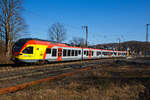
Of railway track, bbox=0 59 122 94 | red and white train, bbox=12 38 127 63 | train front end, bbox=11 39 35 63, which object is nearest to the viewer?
railway track, bbox=0 59 122 94

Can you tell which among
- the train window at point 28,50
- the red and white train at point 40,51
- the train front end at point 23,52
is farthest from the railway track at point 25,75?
the train window at point 28,50

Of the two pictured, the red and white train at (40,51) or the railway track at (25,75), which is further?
the red and white train at (40,51)

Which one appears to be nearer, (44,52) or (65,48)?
(44,52)

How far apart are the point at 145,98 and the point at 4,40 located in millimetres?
24432

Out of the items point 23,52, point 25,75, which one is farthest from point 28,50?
point 25,75

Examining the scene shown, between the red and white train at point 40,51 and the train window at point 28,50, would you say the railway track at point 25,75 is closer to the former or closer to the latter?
the red and white train at point 40,51

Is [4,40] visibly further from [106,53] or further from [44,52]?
[106,53]

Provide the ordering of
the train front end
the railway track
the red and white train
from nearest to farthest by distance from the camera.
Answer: the railway track → the train front end → the red and white train

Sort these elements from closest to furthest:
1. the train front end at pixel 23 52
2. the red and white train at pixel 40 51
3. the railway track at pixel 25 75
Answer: the railway track at pixel 25 75
the train front end at pixel 23 52
the red and white train at pixel 40 51

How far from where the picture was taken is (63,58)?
21469mm

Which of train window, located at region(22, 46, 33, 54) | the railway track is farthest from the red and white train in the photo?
the railway track

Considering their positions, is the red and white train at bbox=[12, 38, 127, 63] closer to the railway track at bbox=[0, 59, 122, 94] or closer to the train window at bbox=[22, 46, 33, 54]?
the train window at bbox=[22, 46, 33, 54]

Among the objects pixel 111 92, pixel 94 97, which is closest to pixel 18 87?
pixel 94 97

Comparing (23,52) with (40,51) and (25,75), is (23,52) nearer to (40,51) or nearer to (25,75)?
(40,51)
